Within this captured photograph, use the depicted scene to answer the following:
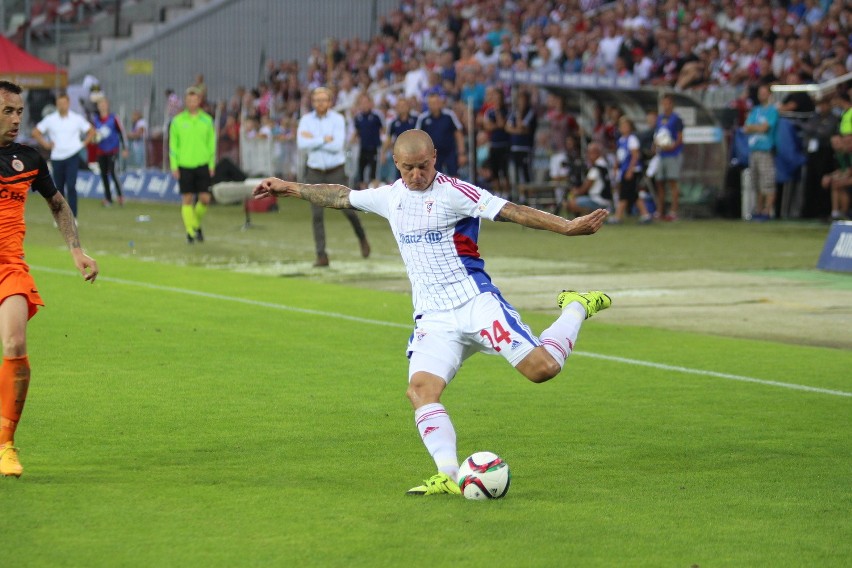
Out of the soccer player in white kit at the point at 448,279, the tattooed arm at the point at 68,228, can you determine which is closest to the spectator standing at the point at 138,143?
the tattooed arm at the point at 68,228

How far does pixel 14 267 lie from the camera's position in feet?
24.2

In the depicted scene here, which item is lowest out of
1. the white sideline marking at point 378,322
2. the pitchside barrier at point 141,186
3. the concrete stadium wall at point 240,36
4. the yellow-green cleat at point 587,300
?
the pitchside barrier at point 141,186

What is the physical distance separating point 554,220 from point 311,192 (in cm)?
142

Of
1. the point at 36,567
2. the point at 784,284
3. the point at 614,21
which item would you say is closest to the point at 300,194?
the point at 36,567

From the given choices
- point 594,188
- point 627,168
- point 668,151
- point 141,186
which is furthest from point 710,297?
point 141,186

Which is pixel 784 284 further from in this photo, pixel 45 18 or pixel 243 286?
pixel 45 18

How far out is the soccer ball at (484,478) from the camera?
659 centimetres

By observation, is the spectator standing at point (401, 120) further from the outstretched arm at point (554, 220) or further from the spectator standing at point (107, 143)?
the outstretched arm at point (554, 220)

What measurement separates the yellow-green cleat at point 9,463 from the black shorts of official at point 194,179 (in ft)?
49.2

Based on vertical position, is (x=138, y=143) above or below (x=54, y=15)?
below

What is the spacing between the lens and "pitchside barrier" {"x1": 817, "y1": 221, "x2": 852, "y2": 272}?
17.9 meters

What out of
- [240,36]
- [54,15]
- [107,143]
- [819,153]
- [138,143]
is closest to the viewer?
[819,153]

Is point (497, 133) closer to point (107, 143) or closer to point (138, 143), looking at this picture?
point (107, 143)

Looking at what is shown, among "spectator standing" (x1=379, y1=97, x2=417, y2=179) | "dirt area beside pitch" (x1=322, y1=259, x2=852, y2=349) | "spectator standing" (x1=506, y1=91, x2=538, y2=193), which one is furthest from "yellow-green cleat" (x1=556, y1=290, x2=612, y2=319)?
"spectator standing" (x1=506, y1=91, x2=538, y2=193)
